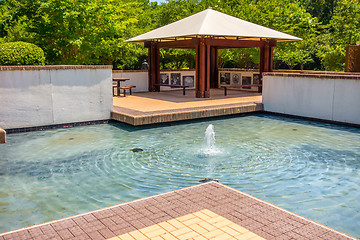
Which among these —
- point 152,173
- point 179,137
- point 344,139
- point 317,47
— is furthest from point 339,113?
point 317,47

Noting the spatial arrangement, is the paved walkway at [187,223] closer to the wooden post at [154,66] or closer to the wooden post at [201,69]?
the wooden post at [201,69]

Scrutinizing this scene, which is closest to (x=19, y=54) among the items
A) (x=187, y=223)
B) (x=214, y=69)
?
(x=187, y=223)

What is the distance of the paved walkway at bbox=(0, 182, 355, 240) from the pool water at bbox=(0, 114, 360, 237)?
0.58 m

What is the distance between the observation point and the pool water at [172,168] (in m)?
5.25

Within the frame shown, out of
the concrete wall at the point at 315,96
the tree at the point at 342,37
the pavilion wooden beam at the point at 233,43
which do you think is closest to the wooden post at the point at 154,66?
the pavilion wooden beam at the point at 233,43

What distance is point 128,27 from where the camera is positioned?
81.5 ft

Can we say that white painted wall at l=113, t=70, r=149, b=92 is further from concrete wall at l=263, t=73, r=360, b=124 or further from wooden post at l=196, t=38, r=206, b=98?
concrete wall at l=263, t=73, r=360, b=124

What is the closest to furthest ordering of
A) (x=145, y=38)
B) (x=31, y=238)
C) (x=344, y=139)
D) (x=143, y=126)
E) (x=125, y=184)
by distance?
(x=31, y=238)
(x=125, y=184)
(x=344, y=139)
(x=143, y=126)
(x=145, y=38)

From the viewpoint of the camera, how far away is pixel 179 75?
834 inches

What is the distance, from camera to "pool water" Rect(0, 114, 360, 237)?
5246 mm

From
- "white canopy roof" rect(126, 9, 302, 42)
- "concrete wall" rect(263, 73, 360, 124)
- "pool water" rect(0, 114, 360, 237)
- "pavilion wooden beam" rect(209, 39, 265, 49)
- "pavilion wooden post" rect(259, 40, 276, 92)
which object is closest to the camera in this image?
"pool water" rect(0, 114, 360, 237)

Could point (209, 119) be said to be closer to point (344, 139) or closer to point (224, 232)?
point (344, 139)

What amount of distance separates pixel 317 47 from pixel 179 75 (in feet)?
34.3

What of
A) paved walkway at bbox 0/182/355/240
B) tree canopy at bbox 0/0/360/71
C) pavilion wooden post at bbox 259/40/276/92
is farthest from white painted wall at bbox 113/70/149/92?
paved walkway at bbox 0/182/355/240
